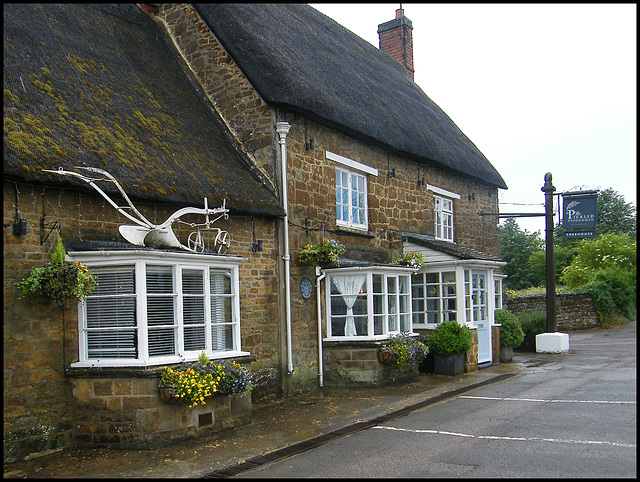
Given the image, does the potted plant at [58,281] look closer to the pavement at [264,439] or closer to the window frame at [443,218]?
the pavement at [264,439]

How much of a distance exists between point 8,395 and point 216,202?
4172mm

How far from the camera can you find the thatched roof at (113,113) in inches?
324

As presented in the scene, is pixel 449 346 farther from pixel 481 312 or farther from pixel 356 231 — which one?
pixel 356 231

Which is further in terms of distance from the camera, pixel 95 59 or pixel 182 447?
pixel 95 59

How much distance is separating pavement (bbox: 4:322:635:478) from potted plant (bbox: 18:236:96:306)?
1994 mm

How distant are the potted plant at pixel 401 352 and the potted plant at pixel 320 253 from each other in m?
2.12

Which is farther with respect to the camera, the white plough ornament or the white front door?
the white front door

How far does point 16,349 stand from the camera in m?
7.42

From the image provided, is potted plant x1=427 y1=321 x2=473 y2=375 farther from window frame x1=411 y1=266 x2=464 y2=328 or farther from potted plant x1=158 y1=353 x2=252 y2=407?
potted plant x1=158 y1=353 x2=252 y2=407

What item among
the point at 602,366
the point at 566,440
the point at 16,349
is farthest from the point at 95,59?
the point at 602,366

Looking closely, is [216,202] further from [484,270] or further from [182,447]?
[484,270]

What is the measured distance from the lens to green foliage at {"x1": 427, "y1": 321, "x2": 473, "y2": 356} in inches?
546

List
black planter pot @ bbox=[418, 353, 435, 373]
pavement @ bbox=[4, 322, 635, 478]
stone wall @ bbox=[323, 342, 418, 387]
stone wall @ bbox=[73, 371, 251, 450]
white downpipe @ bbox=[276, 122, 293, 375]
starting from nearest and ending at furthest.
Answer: pavement @ bbox=[4, 322, 635, 478], stone wall @ bbox=[73, 371, 251, 450], white downpipe @ bbox=[276, 122, 293, 375], stone wall @ bbox=[323, 342, 418, 387], black planter pot @ bbox=[418, 353, 435, 373]

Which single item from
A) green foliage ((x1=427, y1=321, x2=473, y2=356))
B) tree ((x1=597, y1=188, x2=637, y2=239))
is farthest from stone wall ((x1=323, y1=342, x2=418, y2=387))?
tree ((x1=597, y1=188, x2=637, y2=239))
